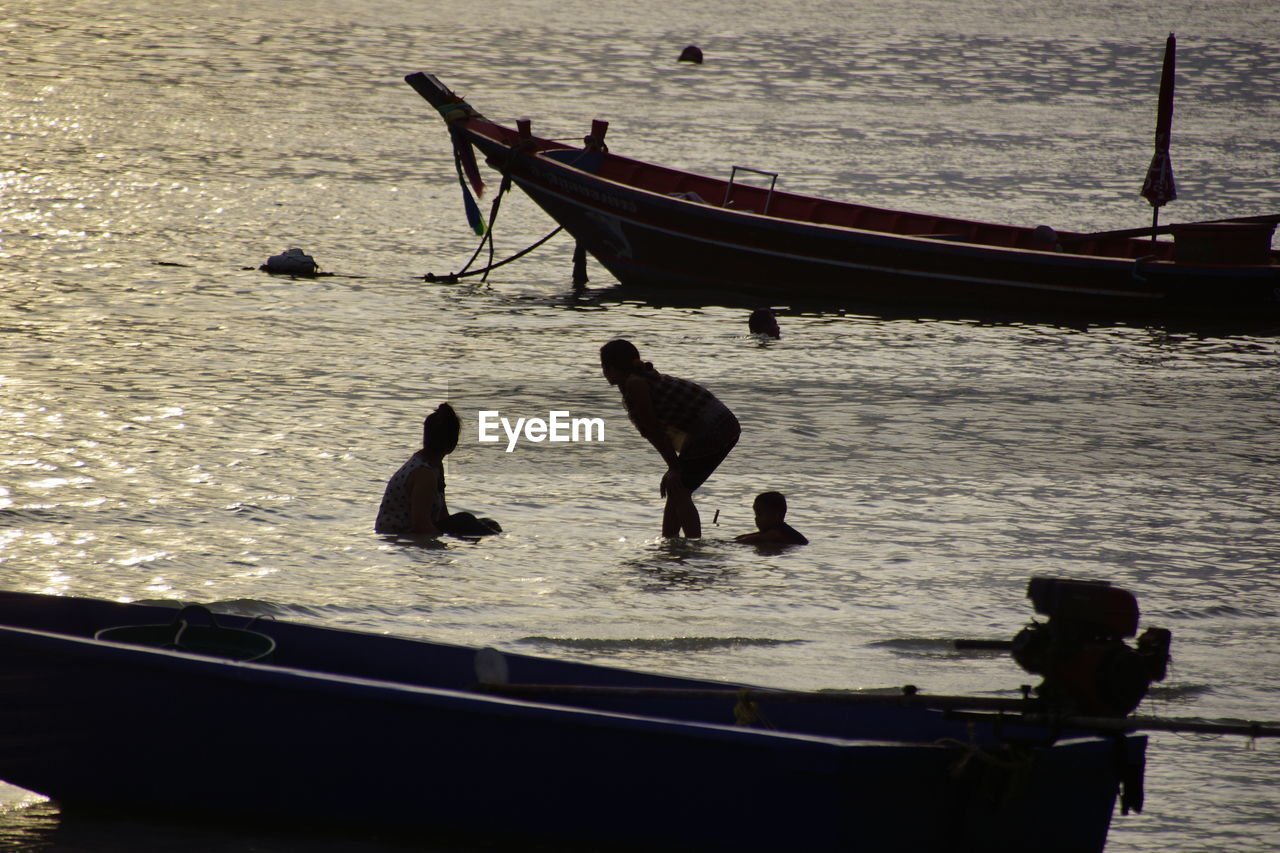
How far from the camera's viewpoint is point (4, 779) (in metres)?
5.44

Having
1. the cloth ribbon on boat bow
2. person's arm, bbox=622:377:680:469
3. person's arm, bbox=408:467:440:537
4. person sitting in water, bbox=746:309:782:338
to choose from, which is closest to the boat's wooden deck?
the cloth ribbon on boat bow

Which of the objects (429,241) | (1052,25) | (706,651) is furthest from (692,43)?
(706,651)

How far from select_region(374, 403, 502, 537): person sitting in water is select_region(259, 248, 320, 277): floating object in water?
8.90 metres

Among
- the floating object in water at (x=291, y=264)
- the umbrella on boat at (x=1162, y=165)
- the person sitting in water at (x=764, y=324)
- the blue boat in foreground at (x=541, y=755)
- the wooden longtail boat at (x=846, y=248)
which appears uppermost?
the umbrella on boat at (x=1162, y=165)

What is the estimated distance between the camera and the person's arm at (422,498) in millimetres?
8383

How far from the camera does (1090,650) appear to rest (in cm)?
443

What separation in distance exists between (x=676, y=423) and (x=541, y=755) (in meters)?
3.65

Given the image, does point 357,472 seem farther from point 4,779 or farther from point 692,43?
point 692,43

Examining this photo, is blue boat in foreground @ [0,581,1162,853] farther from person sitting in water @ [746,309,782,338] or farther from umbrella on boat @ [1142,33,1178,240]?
umbrella on boat @ [1142,33,1178,240]

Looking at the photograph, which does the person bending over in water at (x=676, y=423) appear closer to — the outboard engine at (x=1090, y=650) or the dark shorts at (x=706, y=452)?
the dark shorts at (x=706, y=452)

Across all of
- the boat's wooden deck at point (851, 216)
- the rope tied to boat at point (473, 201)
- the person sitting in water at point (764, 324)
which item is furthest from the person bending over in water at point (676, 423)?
the boat's wooden deck at point (851, 216)

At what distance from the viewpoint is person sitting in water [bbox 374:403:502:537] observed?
8308 mm

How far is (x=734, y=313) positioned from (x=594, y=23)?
34.1m

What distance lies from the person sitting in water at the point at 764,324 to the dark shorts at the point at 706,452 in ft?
21.5
